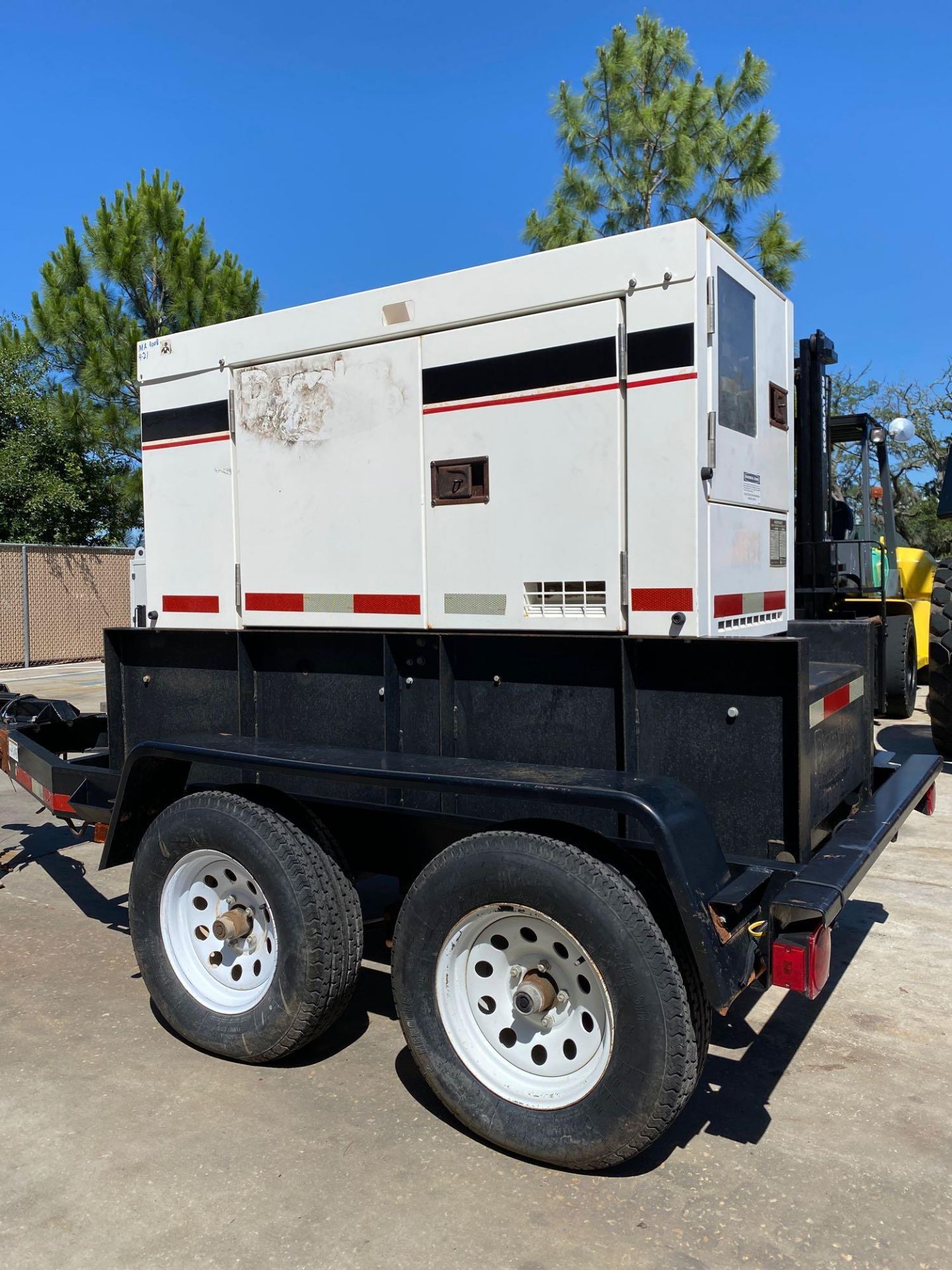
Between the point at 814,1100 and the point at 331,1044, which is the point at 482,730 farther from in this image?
the point at 814,1100

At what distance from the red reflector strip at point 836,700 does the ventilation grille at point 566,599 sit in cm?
80

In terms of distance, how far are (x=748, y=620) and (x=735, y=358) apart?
0.99 m

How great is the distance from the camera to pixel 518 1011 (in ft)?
10.6

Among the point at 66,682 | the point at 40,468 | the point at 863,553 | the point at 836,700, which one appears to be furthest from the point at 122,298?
the point at 836,700

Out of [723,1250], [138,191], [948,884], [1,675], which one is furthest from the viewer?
[138,191]

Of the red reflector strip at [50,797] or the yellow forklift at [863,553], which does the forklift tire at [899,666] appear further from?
the red reflector strip at [50,797]

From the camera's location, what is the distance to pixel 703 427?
3379 mm

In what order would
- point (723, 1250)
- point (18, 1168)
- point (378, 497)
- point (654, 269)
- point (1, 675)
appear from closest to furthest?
point (723, 1250) → point (18, 1168) → point (654, 269) → point (378, 497) → point (1, 675)

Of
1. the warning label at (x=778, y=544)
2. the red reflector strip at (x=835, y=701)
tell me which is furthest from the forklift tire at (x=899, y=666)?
the red reflector strip at (x=835, y=701)

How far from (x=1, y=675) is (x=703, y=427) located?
1757 centimetres

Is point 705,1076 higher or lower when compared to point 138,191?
lower

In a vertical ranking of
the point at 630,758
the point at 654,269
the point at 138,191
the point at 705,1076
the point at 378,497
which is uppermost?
the point at 138,191

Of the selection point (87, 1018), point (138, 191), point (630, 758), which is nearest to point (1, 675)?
point (138, 191)

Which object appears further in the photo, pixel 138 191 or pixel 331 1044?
pixel 138 191
